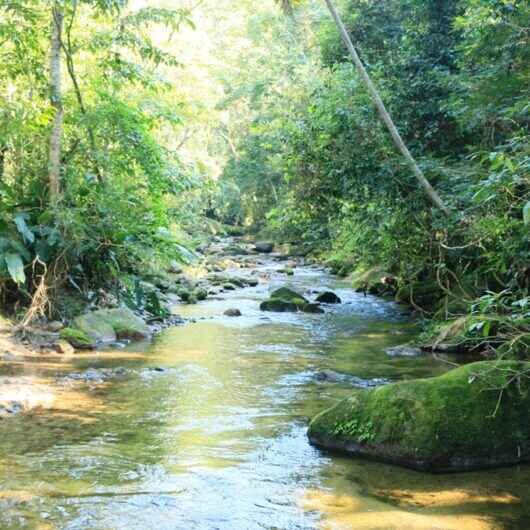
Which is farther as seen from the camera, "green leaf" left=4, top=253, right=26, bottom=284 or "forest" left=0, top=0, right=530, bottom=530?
"green leaf" left=4, top=253, right=26, bottom=284

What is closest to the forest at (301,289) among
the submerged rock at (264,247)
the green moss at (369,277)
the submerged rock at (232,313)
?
the green moss at (369,277)

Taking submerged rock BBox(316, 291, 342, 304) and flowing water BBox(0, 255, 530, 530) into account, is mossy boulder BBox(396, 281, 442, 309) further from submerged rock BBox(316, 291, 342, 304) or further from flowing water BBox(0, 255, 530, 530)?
flowing water BBox(0, 255, 530, 530)

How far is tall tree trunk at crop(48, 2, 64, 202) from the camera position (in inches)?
413

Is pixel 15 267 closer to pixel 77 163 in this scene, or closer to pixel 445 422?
pixel 77 163

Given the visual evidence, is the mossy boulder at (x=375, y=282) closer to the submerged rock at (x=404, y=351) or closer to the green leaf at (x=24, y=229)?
the submerged rock at (x=404, y=351)

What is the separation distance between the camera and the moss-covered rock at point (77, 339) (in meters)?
9.80

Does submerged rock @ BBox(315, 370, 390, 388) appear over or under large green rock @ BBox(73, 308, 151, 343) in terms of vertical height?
under

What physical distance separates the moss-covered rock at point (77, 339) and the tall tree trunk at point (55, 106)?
208 centimetres

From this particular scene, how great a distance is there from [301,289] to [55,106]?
31.9 ft

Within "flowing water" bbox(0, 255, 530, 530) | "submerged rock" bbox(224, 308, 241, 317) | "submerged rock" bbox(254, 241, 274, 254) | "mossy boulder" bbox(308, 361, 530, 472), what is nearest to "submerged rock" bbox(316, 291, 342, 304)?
"submerged rock" bbox(224, 308, 241, 317)

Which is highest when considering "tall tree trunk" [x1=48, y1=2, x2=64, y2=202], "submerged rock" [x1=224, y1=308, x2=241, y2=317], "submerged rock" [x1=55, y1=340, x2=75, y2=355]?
"tall tree trunk" [x1=48, y1=2, x2=64, y2=202]

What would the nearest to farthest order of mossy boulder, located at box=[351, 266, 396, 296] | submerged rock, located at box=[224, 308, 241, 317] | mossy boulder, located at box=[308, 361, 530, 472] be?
mossy boulder, located at box=[308, 361, 530, 472] → submerged rock, located at box=[224, 308, 241, 317] → mossy boulder, located at box=[351, 266, 396, 296]

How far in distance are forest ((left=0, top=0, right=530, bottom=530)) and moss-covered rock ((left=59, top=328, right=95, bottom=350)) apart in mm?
37

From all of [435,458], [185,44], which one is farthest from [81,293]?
[185,44]
